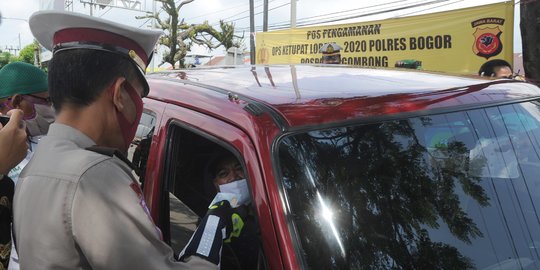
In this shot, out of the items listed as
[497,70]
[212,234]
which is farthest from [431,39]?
[212,234]

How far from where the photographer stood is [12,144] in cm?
157

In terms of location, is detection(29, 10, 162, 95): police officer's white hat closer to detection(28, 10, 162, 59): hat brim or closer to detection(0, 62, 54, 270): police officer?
detection(28, 10, 162, 59): hat brim

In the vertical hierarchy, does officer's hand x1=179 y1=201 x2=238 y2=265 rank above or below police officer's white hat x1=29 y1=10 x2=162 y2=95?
below

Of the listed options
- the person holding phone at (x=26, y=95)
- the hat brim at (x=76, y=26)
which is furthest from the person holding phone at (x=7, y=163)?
the person holding phone at (x=26, y=95)

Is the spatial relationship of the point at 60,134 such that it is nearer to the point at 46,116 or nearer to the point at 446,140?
the point at 446,140

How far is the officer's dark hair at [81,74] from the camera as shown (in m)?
1.17

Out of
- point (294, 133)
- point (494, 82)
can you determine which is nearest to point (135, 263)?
point (294, 133)

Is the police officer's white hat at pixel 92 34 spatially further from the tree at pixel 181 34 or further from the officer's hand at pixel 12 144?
the tree at pixel 181 34

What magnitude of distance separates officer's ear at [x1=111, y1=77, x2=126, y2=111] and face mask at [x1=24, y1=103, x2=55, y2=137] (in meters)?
1.45

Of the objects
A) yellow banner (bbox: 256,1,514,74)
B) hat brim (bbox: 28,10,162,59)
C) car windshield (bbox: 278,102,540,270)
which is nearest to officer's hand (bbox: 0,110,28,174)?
hat brim (bbox: 28,10,162,59)

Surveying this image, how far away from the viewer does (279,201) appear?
1.23 m

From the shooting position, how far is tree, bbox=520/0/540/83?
3.70m

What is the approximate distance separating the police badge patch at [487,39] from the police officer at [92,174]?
6.30 meters

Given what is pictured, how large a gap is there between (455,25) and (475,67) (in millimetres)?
795
